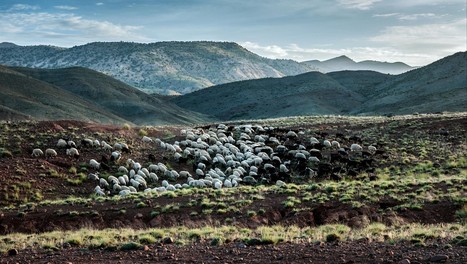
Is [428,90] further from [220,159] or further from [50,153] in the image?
[50,153]

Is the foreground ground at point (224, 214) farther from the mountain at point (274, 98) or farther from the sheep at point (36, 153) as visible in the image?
the mountain at point (274, 98)

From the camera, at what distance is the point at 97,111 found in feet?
274

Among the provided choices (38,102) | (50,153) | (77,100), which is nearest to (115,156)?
(50,153)

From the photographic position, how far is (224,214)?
16.5m

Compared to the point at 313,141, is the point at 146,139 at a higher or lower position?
lower

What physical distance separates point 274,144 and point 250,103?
350ft

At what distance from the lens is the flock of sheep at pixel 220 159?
23.5 metres

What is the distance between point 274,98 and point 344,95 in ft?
67.6

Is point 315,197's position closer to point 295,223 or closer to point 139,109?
point 295,223

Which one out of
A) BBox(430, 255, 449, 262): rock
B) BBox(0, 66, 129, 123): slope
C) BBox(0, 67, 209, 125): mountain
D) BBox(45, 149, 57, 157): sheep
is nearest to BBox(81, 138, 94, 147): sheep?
BBox(45, 149, 57, 157): sheep

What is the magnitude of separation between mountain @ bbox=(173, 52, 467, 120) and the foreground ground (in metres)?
55.5

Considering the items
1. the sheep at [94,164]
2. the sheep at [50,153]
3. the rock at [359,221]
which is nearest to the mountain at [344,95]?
the sheep at [94,164]

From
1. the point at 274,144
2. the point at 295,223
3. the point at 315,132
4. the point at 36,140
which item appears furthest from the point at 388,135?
the point at 36,140

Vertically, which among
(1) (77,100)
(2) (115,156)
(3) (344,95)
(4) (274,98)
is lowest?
(2) (115,156)
